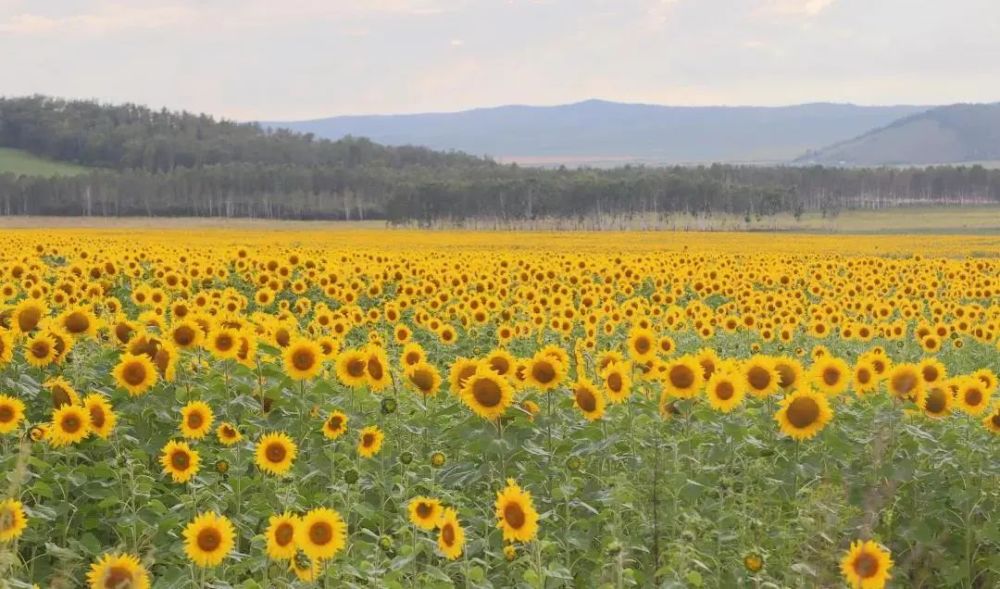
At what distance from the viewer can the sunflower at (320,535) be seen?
15.1 ft

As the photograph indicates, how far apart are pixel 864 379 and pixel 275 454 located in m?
4.01

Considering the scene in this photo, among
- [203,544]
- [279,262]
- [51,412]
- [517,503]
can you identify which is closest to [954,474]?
[517,503]

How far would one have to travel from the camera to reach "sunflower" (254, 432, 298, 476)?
19.3 ft

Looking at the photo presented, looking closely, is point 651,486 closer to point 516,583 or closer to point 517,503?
point 516,583

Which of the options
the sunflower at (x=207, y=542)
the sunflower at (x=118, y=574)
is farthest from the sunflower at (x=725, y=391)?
the sunflower at (x=118, y=574)

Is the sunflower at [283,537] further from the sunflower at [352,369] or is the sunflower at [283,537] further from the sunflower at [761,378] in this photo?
the sunflower at [761,378]

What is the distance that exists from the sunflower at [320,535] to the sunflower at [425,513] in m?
0.44

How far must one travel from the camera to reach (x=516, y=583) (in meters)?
5.69

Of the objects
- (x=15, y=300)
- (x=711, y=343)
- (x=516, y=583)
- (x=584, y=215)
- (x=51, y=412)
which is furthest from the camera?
(x=584, y=215)

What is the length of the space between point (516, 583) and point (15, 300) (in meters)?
9.00

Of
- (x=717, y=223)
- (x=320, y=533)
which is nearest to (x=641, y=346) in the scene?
(x=320, y=533)

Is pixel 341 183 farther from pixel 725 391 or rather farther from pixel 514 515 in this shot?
pixel 514 515

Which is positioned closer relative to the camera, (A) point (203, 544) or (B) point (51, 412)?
(A) point (203, 544)

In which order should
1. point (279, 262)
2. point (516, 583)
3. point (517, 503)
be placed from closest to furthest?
point (517, 503), point (516, 583), point (279, 262)
